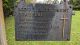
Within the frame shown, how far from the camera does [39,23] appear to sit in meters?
4.86

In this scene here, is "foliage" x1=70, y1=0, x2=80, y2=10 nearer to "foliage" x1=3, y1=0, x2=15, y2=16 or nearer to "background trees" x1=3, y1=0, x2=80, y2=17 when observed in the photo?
"background trees" x1=3, y1=0, x2=80, y2=17

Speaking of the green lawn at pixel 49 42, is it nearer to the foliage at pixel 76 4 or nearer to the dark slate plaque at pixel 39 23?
the foliage at pixel 76 4

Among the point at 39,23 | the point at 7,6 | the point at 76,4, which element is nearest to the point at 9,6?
the point at 7,6

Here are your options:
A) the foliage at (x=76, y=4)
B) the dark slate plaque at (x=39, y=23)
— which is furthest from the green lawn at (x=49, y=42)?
the dark slate plaque at (x=39, y=23)

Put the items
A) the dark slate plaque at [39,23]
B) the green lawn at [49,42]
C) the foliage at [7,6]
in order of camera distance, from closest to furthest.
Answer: the dark slate plaque at [39,23]
the green lawn at [49,42]
the foliage at [7,6]

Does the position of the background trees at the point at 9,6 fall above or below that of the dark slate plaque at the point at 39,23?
above

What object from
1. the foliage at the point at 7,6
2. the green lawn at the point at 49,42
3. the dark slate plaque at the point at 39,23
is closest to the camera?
the dark slate plaque at the point at 39,23

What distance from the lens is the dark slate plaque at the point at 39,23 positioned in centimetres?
480

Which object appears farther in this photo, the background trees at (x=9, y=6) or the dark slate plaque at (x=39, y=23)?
the background trees at (x=9, y=6)

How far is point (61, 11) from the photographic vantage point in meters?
4.81

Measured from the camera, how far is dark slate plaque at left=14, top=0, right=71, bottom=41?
4.80 metres

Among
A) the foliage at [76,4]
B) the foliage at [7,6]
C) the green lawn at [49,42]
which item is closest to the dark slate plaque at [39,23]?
the green lawn at [49,42]

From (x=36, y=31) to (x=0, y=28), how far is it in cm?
82

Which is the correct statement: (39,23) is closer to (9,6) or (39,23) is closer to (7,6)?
(9,6)
